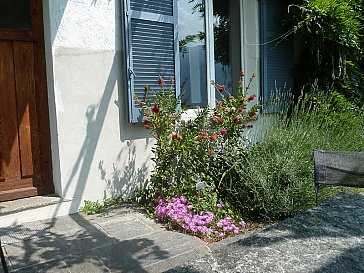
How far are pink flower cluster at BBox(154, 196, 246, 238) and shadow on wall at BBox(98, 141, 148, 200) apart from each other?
0.56m

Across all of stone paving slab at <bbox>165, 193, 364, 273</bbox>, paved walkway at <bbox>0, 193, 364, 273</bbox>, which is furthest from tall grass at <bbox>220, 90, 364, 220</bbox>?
stone paving slab at <bbox>165, 193, 364, 273</bbox>

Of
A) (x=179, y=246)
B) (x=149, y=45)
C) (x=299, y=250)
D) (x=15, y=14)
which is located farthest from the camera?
(x=149, y=45)

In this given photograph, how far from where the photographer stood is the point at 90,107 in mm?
3721

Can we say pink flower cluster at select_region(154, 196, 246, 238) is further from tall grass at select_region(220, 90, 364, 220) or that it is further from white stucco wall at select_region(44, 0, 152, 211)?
white stucco wall at select_region(44, 0, 152, 211)

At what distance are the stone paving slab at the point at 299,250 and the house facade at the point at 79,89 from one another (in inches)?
108

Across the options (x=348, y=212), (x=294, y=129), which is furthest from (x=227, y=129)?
(x=348, y=212)

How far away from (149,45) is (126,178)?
1.54m

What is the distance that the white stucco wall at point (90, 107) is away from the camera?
353 centimetres

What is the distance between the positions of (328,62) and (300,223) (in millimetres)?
4903

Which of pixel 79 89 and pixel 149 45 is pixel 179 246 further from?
pixel 149 45

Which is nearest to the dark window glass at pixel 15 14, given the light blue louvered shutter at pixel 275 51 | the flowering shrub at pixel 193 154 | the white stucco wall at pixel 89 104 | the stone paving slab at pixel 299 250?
the white stucco wall at pixel 89 104

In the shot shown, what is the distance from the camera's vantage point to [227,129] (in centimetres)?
413

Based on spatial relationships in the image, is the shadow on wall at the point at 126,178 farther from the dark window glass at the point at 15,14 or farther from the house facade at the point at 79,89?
the dark window glass at the point at 15,14

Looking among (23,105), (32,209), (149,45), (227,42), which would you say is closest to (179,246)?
(32,209)
